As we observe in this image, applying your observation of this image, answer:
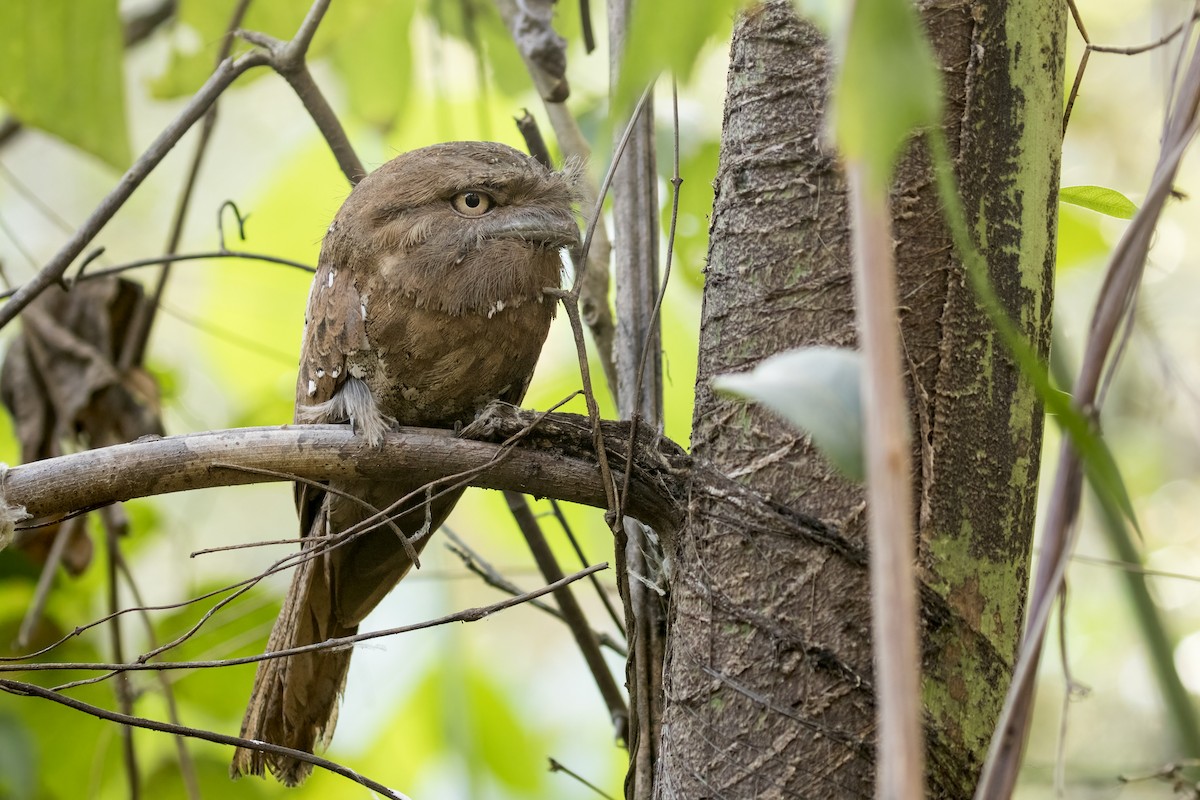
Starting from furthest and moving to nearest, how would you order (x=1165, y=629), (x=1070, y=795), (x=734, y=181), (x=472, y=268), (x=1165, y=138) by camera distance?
1. (x=1070, y=795)
2. (x=1165, y=629)
3. (x=472, y=268)
4. (x=734, y=181)
5. (x=1165, y=138)

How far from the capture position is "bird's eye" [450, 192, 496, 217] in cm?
155

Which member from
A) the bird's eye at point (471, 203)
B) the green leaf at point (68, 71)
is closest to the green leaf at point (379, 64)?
the green leaf at point (68, 71)

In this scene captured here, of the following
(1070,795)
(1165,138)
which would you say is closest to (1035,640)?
(1165,138)

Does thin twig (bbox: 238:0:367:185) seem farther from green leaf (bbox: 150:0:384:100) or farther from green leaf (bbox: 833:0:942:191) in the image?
green leaf (bbox: 833:0:942:191)

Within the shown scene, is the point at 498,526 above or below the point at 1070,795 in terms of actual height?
above

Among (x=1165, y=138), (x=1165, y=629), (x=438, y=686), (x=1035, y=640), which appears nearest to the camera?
(x=1035, y=640)

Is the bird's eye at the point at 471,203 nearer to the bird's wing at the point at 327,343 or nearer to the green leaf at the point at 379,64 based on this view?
the bird's wing at the point at 327,343

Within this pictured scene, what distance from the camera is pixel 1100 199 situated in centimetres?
118

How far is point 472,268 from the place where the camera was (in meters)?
1.51

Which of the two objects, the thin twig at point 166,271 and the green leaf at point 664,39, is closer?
the green leaf at point 664,39

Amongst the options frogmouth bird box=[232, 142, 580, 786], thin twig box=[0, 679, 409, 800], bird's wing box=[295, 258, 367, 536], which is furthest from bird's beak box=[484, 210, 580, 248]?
thin twig box=[0, 679, 409, 800]

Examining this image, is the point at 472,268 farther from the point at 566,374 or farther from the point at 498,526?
the point at 498,526

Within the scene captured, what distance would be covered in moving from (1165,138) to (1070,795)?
3716mm

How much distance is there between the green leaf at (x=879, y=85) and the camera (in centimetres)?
38
